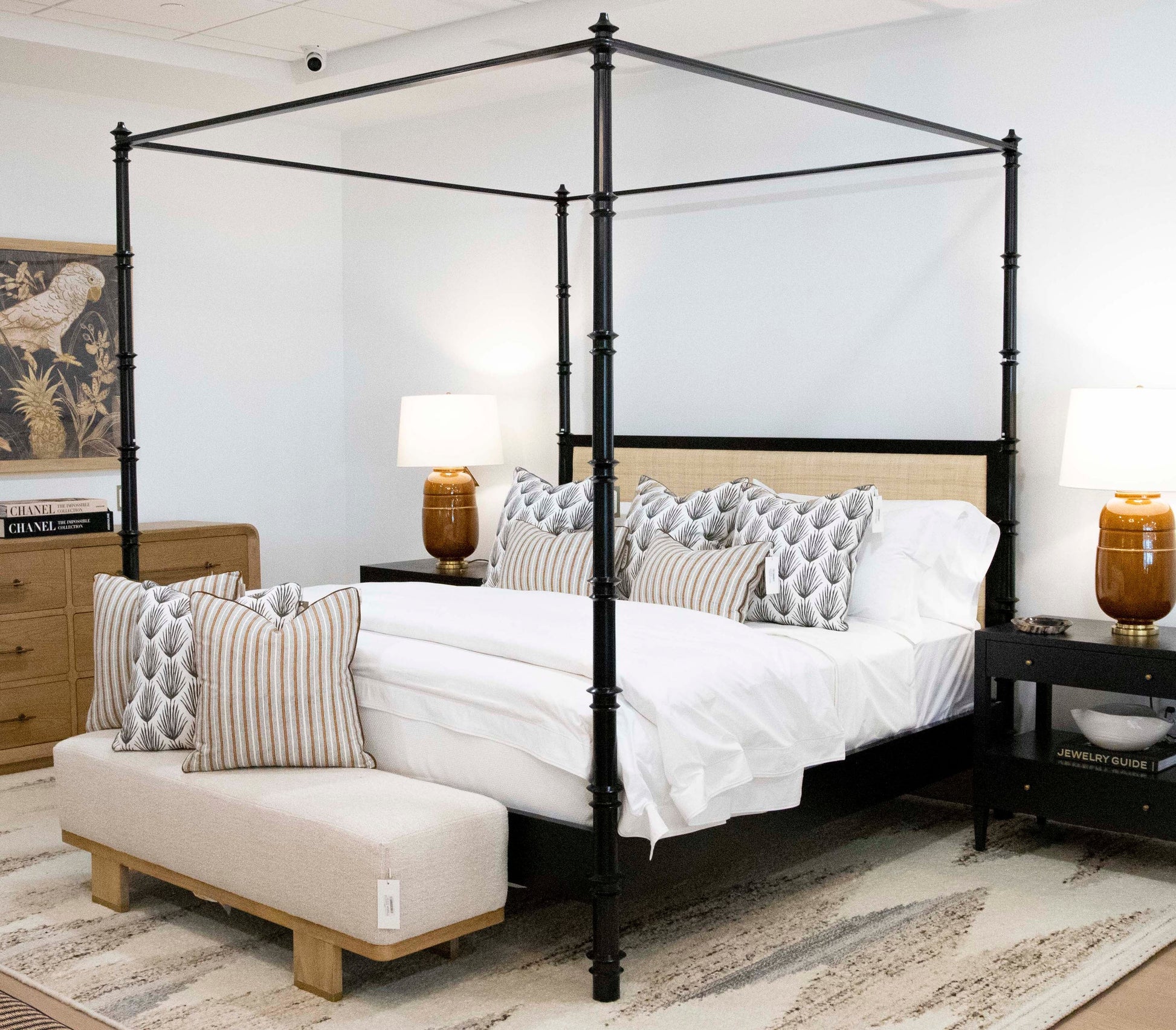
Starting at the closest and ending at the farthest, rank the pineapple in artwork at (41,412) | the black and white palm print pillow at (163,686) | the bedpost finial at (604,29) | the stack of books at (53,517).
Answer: the bedpost finial at (604,29) → the black and white palm print pillow at (163,686) → the stack of books at (53,517) → the pineapple in artwork at (41,412)

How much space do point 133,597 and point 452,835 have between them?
1.26 m

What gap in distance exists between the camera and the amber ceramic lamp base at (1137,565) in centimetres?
380

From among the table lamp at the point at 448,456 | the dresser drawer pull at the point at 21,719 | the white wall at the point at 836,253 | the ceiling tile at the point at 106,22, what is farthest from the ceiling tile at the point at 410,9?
the dresser drawer pull at the point at 21,719

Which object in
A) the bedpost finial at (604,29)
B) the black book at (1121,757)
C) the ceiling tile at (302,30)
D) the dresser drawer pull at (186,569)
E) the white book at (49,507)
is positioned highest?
the ceiling tile at (302,30)

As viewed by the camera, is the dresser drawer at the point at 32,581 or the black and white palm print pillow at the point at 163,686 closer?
the black and white palm print pillow at the point at 163,686

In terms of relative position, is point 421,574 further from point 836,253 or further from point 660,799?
point 660,799

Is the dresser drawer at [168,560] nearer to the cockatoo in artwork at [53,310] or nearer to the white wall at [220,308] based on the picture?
the white wall at [220,308]

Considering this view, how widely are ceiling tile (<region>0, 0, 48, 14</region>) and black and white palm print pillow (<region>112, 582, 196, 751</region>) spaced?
212cm

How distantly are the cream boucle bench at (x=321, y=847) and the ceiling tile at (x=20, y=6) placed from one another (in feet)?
8.13

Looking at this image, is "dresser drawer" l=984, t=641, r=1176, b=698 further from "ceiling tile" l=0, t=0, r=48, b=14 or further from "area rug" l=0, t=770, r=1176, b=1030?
"ceiling tile" l=0, t=0, r=48, b=14

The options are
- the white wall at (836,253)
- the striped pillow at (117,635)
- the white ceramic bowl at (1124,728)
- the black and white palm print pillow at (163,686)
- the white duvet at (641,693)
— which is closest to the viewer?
the white duvet at (641,693)

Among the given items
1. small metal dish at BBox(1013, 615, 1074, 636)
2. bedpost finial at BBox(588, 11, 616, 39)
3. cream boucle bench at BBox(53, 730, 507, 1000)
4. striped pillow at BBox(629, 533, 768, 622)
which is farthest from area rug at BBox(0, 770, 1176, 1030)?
bedpost finial at BBox(588, 11, 616, 39)

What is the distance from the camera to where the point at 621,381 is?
5.43 m

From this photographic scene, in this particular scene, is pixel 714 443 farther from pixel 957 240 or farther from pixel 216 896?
pixel 216 896
